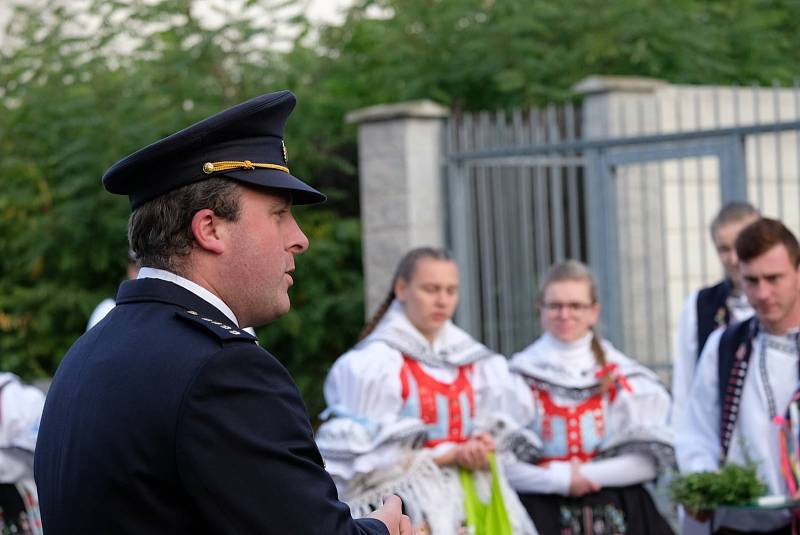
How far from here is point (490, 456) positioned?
16.6ft

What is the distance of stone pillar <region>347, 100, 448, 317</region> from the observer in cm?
856

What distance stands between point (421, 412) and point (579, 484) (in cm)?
72

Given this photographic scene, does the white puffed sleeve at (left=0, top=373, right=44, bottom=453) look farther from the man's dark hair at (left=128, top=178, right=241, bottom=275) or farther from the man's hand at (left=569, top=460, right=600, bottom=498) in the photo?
the man's dark hair at (left=128, top=178, right=241, bottom=275)

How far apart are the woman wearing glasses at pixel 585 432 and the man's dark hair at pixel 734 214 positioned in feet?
2.58

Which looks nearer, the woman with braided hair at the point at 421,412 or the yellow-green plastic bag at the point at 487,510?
the woman with braided hair at the point at 421,412

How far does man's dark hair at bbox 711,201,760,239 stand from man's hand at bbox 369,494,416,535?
3.69m

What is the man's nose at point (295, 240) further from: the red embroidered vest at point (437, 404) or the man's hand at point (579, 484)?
the man's hand at point (579, 484)

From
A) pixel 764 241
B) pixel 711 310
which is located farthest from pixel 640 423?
pixel 764 241

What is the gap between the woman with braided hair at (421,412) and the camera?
4.93m

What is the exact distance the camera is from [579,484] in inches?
208

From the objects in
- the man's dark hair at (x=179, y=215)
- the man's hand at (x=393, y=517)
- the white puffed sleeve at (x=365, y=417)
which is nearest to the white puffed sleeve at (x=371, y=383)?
the white puffed sleeve at (x=365, y=417)

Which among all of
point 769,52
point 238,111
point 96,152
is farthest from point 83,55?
point 238,111

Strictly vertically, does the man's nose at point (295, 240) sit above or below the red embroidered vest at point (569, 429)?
above

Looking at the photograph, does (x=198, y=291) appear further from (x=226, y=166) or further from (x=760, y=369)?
(x=760, y=369)
